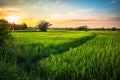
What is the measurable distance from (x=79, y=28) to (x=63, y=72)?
114767 millimetres

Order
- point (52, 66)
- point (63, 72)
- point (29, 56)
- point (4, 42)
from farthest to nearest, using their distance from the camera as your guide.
→ point (4, 42)
point (29, 56)
point (52, 66)
point (63, 72)

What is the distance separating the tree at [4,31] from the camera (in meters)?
11.9

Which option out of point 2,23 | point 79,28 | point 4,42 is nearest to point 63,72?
point 4,42

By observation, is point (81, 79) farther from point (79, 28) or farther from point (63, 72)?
point (79, 28)

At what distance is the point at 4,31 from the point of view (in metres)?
12.0

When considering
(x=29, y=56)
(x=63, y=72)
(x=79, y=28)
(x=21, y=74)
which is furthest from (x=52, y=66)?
(x=79, y=28)

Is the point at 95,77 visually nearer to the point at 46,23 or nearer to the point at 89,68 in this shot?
the point at 89,68

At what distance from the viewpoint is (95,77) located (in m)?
6.07

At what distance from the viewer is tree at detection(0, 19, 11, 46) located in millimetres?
11881

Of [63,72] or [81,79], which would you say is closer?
[81,79]

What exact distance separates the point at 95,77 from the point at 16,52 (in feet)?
17.8

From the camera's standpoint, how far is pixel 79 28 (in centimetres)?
12006

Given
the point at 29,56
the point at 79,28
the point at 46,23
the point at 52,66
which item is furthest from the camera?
the point at 79,28

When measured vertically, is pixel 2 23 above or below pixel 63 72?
above
